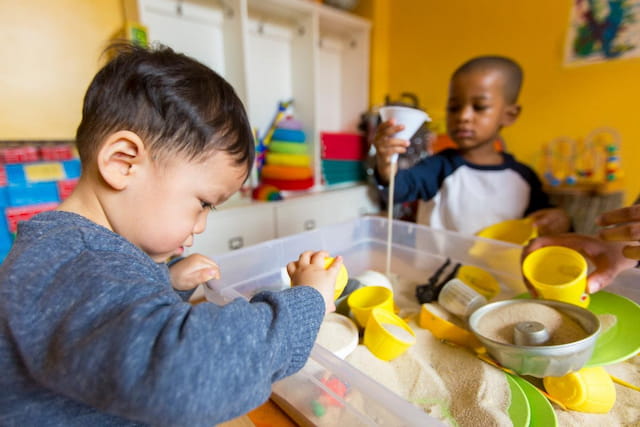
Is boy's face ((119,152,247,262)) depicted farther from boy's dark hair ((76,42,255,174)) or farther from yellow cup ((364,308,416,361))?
yellow cup ((364,308,416,361))

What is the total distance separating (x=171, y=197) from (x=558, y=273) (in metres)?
0.63

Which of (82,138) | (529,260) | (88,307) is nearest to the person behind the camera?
(88,307)

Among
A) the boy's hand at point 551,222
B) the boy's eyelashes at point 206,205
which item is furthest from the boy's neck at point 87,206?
the boy's hand at point 551,222

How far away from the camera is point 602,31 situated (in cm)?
136

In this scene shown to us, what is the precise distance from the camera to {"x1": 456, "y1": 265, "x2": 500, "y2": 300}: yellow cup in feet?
2.21

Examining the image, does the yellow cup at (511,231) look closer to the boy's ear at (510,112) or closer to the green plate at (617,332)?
the green plate at (617,332)

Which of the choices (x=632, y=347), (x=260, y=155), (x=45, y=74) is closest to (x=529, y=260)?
(x=632, y=347)

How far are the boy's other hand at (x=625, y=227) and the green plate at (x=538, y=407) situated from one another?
254mm

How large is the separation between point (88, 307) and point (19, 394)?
141 mm

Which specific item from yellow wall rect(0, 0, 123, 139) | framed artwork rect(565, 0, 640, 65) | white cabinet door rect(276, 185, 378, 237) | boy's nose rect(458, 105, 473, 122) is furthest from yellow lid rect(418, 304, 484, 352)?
framed artwork rect(565, 0, 640, 65)

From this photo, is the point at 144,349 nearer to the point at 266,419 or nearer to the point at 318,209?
the point at 266,419

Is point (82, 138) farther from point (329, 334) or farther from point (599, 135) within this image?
point (599, 135)

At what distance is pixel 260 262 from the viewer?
26.5 inches

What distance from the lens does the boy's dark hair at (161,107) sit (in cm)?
38
